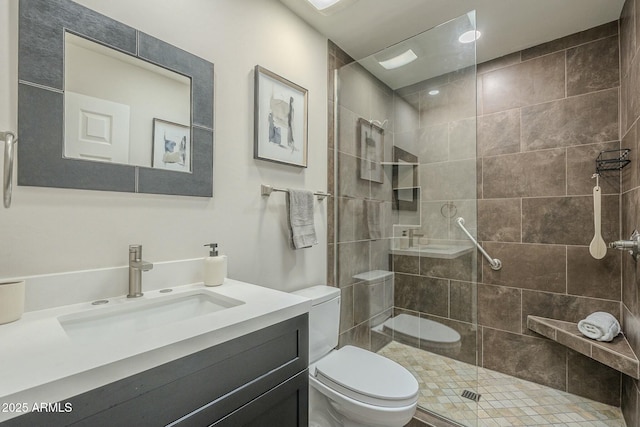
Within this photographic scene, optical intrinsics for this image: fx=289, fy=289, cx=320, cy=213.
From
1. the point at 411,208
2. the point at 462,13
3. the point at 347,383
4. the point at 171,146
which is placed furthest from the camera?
the point at 411,208

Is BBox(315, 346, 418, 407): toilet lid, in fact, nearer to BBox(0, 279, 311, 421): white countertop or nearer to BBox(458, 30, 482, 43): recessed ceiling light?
BBox(0, 279, 311, 421): white countertop

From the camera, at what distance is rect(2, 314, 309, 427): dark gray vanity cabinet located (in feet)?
1.80

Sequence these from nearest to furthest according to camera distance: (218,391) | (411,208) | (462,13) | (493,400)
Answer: (218,391) → (462,13) → (493,400) → (411,208)

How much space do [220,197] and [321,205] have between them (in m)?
0.78

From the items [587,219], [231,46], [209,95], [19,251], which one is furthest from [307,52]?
[587,219]

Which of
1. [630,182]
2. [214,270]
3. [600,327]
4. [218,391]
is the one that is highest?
[630,182]

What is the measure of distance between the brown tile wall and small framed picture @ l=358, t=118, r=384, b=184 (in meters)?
1.37

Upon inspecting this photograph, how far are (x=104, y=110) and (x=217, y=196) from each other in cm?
52

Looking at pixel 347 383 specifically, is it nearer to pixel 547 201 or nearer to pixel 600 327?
pixel 600 327

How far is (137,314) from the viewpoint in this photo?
985 millimetres

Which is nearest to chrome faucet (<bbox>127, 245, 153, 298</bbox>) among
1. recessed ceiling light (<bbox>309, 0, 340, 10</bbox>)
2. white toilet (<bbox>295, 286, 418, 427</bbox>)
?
white toilet (<bbox>295, 286, 418, 427</bbox>)

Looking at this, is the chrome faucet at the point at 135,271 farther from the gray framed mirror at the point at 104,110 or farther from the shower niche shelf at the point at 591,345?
the shower niche shelf at the point at 591,345

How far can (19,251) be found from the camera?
33.8 inches

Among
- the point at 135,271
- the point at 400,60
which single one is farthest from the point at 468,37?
the point at 135,271
